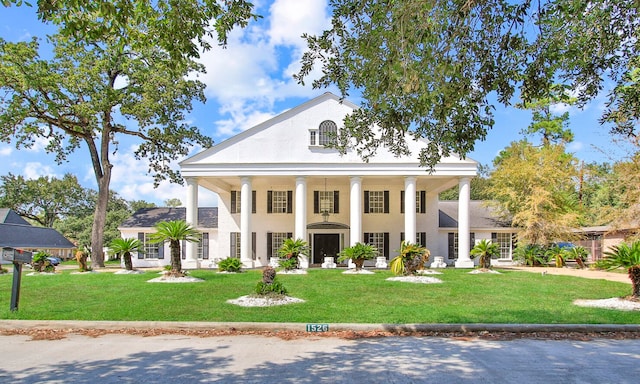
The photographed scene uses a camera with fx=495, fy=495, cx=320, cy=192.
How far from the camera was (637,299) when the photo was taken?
11.5 metres

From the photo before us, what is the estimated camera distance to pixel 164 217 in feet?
106

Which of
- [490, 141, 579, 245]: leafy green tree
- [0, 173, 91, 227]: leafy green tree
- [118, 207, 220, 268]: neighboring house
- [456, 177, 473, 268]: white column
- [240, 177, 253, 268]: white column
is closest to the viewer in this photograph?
[240, 177, 253, 268]: white column

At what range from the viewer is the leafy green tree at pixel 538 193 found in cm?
2864

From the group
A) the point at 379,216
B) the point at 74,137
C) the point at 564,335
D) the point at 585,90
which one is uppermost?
the point at 74,137

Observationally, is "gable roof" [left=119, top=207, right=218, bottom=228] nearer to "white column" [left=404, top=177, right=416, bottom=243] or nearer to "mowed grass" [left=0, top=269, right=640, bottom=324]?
"white column" [left=404, top=177, right=416, bottom=243]

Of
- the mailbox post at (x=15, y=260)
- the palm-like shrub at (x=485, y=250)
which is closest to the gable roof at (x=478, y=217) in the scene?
the palm-like shrub at (x=485, y=250)

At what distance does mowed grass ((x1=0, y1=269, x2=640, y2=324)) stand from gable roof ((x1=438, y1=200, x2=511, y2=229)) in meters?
13.0

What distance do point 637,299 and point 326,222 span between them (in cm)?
1823

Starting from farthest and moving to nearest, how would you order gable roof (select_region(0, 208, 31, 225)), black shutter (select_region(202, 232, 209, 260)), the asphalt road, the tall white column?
gable roof (select_region(0, 208, 31, 225))
black shutter (select_region(202, 232, 209, 260))
the tall white column
the asphalt road

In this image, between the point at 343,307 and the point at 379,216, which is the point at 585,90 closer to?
the point at 343,307

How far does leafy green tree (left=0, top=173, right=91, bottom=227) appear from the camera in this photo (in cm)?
5325

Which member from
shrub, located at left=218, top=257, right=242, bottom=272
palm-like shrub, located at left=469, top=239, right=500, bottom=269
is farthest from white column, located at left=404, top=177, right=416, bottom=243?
shrub, located at left=218, top=257, right=242, bottom=272

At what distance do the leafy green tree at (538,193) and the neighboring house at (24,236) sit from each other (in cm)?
3586

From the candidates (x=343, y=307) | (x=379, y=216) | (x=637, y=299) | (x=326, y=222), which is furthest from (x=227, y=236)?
(x=637, y=299)
